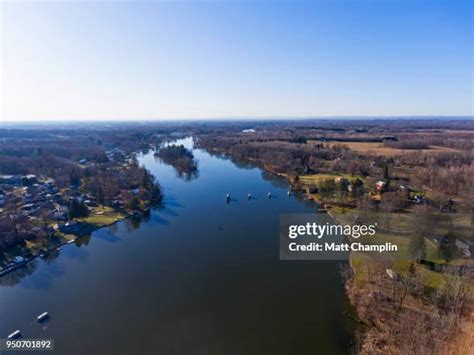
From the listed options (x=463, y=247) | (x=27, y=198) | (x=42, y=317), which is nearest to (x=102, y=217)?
(x=27, y=198)

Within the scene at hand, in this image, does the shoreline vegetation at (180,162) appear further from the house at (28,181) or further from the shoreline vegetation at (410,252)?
the house at (28,181)

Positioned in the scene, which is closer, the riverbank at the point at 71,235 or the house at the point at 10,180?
the riverbank at the point at 71,235

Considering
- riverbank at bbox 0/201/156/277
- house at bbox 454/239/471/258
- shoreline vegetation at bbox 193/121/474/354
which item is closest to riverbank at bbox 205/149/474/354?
shoreline vegetation at bbox 193/121/474/354

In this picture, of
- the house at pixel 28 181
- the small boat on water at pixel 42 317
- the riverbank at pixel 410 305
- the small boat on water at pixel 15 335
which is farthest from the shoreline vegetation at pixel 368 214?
the small boat on water at pixel 15 335

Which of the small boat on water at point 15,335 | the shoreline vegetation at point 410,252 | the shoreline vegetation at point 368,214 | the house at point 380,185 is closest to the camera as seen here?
the shoreline vegetation at point 410,252

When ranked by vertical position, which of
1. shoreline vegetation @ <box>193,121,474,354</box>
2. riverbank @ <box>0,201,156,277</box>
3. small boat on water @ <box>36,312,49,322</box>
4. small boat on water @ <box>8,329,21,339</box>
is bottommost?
small boat on water @ <box>8,329,21,339</box>

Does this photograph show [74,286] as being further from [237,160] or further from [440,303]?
[237,160]

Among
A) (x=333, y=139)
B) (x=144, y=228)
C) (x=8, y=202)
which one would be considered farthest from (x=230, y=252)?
(x=333, y=139)

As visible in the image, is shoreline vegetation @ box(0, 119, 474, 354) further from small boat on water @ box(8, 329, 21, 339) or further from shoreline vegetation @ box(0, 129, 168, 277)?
small boat on water @ box(8, 329, 21, 339)
